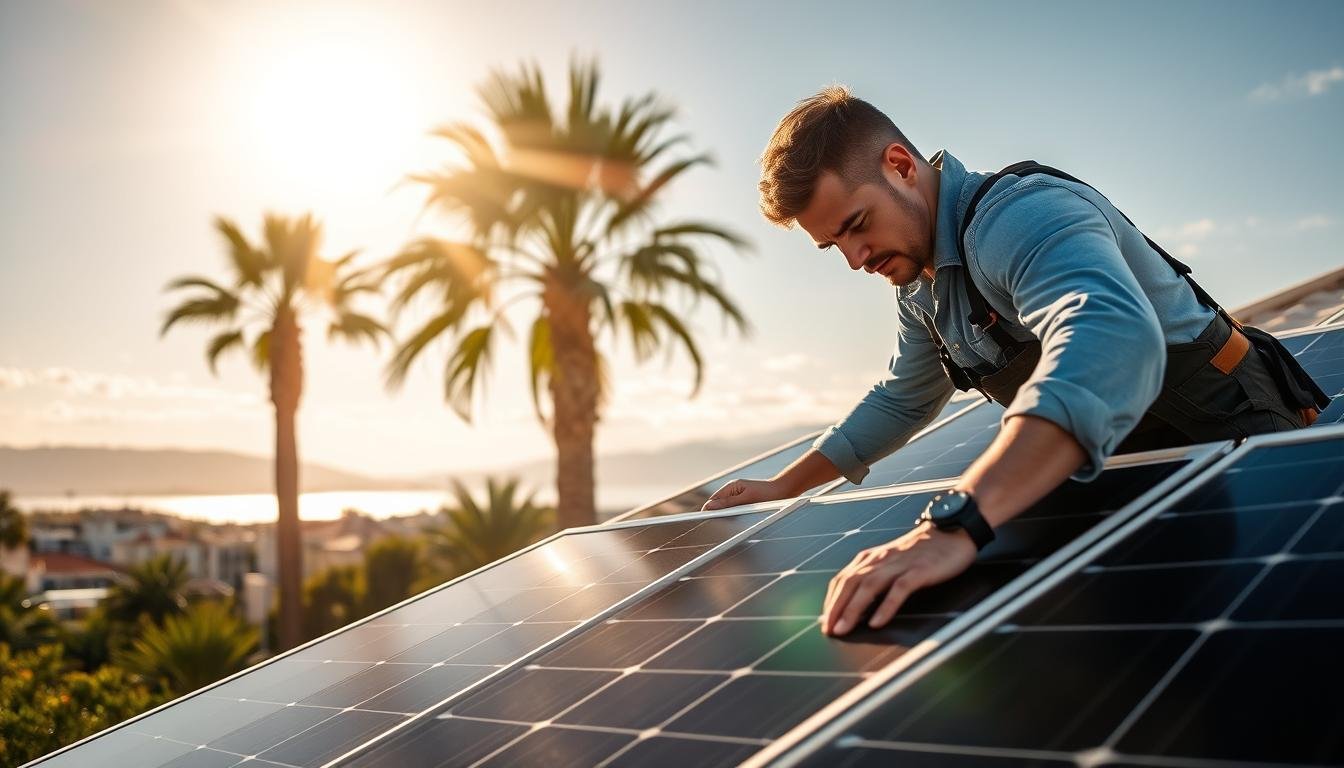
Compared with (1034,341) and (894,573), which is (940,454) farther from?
(894,573)

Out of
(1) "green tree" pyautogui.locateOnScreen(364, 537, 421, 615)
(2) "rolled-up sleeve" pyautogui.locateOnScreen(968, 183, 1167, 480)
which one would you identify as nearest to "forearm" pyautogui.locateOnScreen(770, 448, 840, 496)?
(2) "rolled-up sleeve" pyautogui.locateOnScreen(968, 183, 1167, 480)

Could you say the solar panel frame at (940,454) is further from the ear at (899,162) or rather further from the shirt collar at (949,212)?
the ear at (899,162)

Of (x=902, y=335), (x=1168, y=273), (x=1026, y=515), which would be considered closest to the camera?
(x=1026, y=515)

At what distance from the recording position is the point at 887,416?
15.1 feet

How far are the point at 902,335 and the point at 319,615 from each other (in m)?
40.1

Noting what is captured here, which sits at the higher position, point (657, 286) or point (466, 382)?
point (657, 286)

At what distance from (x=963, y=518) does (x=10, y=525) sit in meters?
68.7

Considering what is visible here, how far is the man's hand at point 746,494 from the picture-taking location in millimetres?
4629

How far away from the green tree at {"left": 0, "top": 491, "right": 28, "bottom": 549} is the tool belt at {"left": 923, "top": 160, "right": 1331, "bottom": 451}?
67459 mm

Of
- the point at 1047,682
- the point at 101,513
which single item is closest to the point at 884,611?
the point at 1047,682

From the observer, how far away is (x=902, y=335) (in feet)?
14.6

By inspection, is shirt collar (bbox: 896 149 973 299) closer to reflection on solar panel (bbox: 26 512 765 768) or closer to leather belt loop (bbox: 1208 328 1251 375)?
leather belt loop (bbox: 1208 328 1251 375)

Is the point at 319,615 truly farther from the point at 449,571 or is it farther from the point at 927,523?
the point at 927,523

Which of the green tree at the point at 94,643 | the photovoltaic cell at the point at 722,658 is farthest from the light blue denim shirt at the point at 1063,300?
the green tree at the point at 94,643
